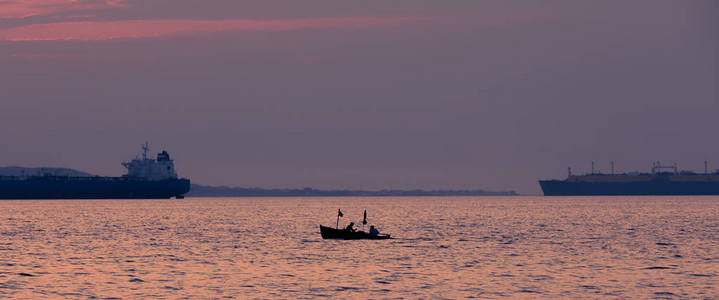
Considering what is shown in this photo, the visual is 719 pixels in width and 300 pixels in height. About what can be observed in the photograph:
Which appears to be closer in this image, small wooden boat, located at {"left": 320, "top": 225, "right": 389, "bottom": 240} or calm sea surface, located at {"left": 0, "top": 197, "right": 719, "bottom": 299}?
calm sea surface, located at {"left": 0, "top": 197, "right": 719, "bottom": 299}

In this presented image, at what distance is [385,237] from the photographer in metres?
73.8

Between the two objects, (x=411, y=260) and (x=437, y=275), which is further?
(x=411, y=260)

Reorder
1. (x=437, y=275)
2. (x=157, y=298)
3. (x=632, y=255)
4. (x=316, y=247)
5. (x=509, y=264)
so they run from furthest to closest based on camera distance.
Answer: (x=316, y=247), (x=632, y=255), (x=509, y=264), (x=437, y=275), (x=157, y=298)

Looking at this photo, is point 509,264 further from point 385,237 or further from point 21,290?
point 21,290

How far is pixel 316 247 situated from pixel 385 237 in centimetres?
637

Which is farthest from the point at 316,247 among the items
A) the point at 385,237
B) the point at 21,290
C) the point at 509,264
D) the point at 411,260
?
the point at 21,290

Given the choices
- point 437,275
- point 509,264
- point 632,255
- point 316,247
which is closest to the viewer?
point 437,275

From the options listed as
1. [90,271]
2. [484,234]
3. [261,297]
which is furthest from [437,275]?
[484,234]

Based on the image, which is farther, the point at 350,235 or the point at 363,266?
the point at 350,235

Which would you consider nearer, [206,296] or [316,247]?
[206,296]

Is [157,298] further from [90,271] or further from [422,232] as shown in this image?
[422,232]

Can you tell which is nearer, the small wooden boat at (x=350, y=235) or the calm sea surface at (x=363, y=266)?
the calm sea surface at (x=363, y=266)

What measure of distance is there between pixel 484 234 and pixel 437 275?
1603 inches

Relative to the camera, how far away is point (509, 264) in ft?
182
